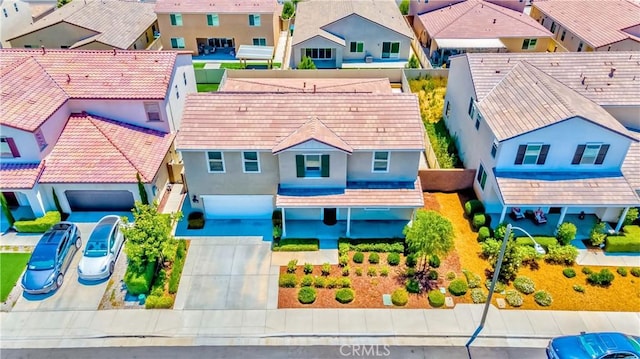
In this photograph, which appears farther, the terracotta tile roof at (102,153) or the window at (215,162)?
the terracotta tile roof at (102,153)

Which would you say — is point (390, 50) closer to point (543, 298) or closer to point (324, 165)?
point (324, 165)

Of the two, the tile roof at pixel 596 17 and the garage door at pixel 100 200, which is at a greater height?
the tile roof at pixel 596 17

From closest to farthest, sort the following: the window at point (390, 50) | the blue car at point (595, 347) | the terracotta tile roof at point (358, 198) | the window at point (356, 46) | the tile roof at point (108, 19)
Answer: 1. the blue car at point (595, 347)
2. the terracotta tile roof at point (358, 198)
3. the tile roof at point (108, 19)
4. the window at point (356, 46)
5. the window at point (390, 50)

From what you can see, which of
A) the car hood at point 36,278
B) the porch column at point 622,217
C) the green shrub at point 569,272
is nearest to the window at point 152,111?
the car hood at point 36,278

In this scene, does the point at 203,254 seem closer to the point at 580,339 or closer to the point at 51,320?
the point at 51,320

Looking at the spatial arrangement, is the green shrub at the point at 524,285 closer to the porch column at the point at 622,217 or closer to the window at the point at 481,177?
the window at the point at 481,177

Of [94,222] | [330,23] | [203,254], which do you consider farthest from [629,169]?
[94,222]

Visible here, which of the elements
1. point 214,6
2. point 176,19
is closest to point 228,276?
point 214,6
